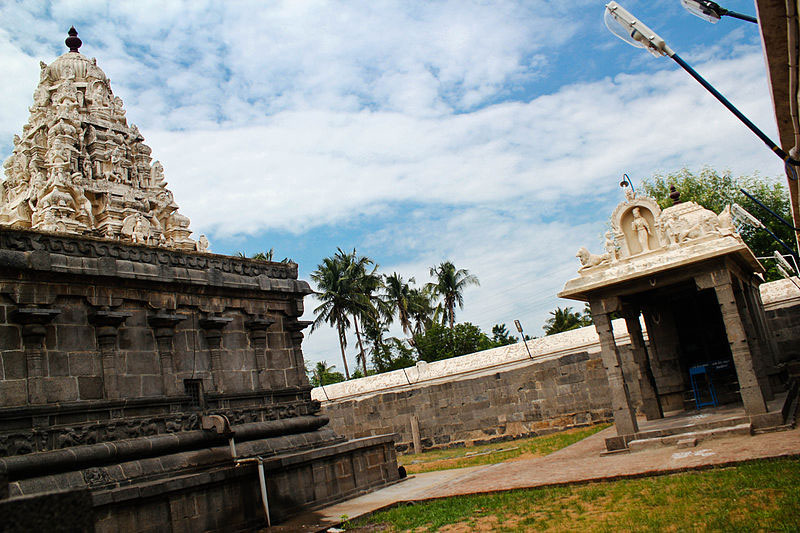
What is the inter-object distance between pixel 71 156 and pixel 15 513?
14.8m

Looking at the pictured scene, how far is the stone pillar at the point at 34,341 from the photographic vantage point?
855cm

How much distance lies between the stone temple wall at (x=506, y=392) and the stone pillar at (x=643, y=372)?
1.99 metres

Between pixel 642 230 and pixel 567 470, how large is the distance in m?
4.55

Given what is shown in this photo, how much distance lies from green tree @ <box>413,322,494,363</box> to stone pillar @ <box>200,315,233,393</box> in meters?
24.5

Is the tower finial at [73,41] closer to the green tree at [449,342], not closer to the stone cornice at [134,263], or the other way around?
the stone cornice at [134,263]

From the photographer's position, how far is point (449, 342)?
35.9 m

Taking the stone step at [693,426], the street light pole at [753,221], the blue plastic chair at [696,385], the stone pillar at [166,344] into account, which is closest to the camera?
the stone step at [693,426]

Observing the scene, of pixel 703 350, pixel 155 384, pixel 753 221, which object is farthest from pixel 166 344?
pixel 753 221

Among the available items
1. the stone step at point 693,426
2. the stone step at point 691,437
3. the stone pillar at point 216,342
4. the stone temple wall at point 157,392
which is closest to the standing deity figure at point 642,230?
the stone step at point 693,426

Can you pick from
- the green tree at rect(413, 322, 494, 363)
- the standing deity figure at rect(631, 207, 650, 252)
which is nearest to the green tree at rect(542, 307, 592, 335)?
the green tree at rect(413, 322, 494, 363)

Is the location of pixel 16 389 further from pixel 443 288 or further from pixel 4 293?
pixel 443 288

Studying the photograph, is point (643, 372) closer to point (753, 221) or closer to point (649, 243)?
point (649, 243)

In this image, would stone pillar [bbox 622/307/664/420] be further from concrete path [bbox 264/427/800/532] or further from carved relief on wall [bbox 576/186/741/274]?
carved relief on wall [bbox 576/186/741/274]

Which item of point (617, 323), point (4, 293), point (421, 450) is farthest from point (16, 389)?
point (617, 323)
